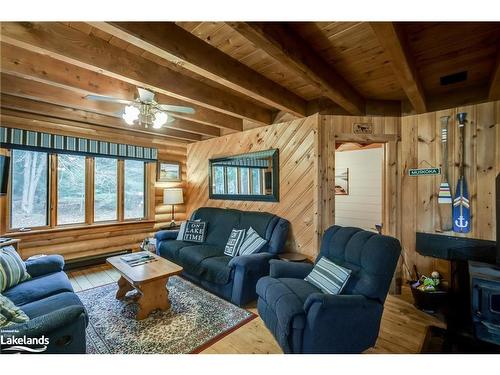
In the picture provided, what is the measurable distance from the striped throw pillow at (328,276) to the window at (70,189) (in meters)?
3.89

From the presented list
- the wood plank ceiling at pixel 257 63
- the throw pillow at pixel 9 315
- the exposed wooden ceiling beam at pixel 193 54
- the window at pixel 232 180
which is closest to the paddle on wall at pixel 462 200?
the wood plank ceiling at pixel 257 63

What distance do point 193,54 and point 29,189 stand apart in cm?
351

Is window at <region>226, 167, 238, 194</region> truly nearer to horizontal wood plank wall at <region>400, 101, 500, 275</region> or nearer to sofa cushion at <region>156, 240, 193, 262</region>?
sofa cushion at <region>156, 240, 193, 262</region>

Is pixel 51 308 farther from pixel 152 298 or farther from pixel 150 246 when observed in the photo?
pixel 150 246

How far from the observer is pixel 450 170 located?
104 inches

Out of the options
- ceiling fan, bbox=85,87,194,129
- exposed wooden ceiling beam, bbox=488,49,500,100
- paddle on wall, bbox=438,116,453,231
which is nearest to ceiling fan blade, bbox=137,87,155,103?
ceiling fan, bbox=85,87,194,129

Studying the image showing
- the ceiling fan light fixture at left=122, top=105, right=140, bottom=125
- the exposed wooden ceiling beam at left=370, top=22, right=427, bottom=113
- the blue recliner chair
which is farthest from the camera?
the ceiling fan light fixture at left=122, top=105, right=140, bottom=125

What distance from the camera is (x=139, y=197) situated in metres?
4.61

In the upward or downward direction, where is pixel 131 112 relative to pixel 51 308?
upward

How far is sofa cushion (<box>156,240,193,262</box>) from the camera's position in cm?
337

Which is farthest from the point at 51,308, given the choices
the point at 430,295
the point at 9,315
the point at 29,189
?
the point at 430,295

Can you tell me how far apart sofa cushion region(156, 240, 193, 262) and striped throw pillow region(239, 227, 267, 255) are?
39.0 inches
